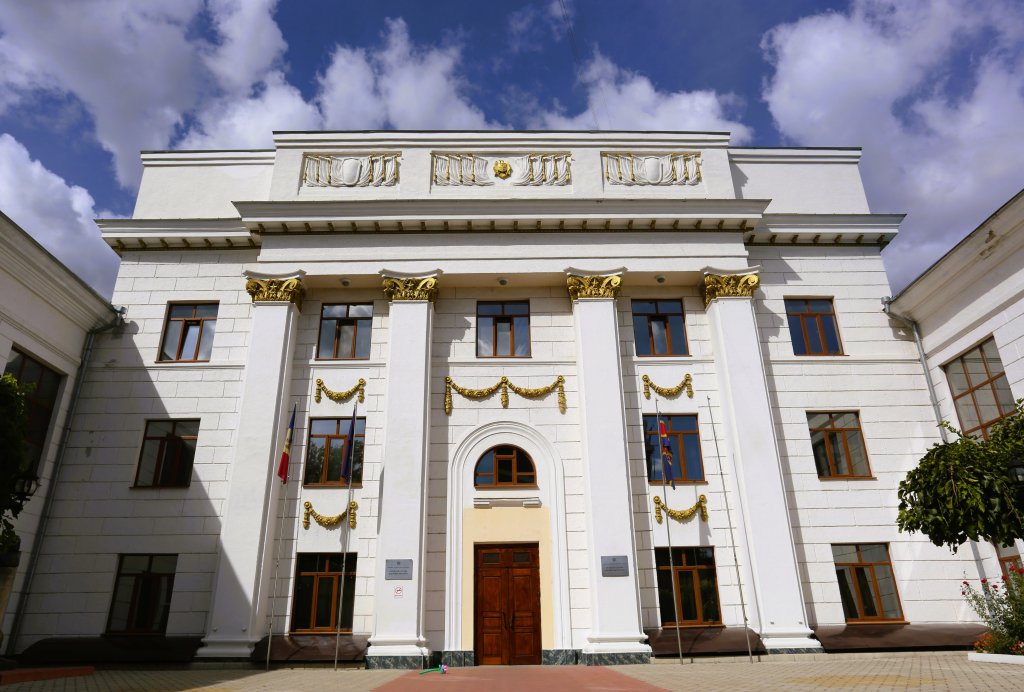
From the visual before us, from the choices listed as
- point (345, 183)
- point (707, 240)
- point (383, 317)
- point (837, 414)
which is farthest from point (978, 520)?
point (345, 183)

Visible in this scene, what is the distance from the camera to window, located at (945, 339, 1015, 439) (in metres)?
16.2

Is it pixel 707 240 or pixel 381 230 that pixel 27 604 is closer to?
pixel 381 230

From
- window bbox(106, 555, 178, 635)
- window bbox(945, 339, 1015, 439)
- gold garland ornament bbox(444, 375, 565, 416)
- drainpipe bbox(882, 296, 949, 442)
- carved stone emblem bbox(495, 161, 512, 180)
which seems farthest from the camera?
carved stone emblem bbox(495, 161, 512, 180)

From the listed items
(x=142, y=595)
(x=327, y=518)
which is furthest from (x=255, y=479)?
(x=142, y=595)

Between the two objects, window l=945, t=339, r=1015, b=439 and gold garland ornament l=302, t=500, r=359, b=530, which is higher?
window l=945, t=339, r=1015, b=439

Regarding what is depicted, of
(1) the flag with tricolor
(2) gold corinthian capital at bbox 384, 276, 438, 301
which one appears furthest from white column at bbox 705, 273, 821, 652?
(2) gold corinthian capital at bbox 384, 276, 438, 301

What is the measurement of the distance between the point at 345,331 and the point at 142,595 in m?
8.61

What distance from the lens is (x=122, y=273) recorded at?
19.9 meters

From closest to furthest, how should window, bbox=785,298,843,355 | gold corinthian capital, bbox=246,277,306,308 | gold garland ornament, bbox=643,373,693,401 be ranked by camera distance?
gold garland ornament, bbox=643,373,693,401 → gold corinthian capital, bbox=246,277,306,308 → window, bbox=785,298,843,355

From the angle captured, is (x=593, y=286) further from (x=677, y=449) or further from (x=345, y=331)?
(x=345, y=331)

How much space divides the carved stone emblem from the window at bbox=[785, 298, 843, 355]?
9.43 meters

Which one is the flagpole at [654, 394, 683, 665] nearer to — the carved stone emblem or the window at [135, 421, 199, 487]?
the carved stone emblem

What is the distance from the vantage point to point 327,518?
1717 centimetres

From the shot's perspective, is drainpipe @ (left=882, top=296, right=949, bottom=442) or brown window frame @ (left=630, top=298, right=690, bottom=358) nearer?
drainpipe @ (left=882, top=296, right=949, bottom=442)
